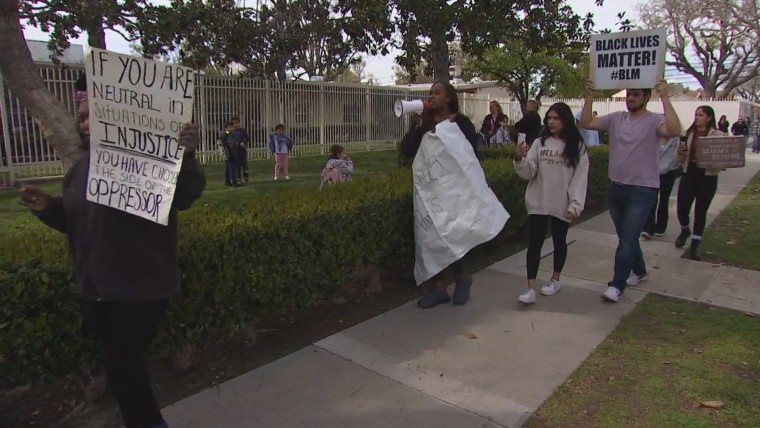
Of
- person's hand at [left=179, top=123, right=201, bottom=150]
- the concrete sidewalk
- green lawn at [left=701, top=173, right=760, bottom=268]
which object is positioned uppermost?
person's hand at [left=179, top=123, right=201, bottom=150]

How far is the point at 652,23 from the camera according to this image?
3469 centimetres

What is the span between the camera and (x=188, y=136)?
93.8 inches

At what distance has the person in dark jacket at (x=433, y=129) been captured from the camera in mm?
4324

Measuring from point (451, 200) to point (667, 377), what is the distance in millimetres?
1879

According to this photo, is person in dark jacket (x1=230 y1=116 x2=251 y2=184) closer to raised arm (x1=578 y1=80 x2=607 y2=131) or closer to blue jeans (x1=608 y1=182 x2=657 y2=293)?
raised arm (x1=578 y1=80 x2=607 y2=131)

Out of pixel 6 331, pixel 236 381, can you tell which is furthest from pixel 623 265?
pixel 6 331

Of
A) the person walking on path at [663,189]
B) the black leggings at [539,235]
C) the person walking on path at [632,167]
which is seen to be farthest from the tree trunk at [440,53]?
the black leggings at [539,235]

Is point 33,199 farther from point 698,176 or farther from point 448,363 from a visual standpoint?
point 698,176

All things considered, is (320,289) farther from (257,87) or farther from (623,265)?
(257,87)

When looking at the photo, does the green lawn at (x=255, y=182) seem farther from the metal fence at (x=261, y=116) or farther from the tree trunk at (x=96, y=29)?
the tree trunk at (x=96, y=29)

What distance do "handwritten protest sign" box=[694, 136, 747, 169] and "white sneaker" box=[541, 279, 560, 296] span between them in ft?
7.84

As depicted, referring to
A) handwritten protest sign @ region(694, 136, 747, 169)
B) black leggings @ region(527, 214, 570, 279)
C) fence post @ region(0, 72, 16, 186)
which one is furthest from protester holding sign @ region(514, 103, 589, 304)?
fence post @ region(0, 72, 16, 186)

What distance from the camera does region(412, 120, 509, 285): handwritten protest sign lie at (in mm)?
4301

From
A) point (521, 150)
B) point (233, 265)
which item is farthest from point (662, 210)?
point (233, 265)
